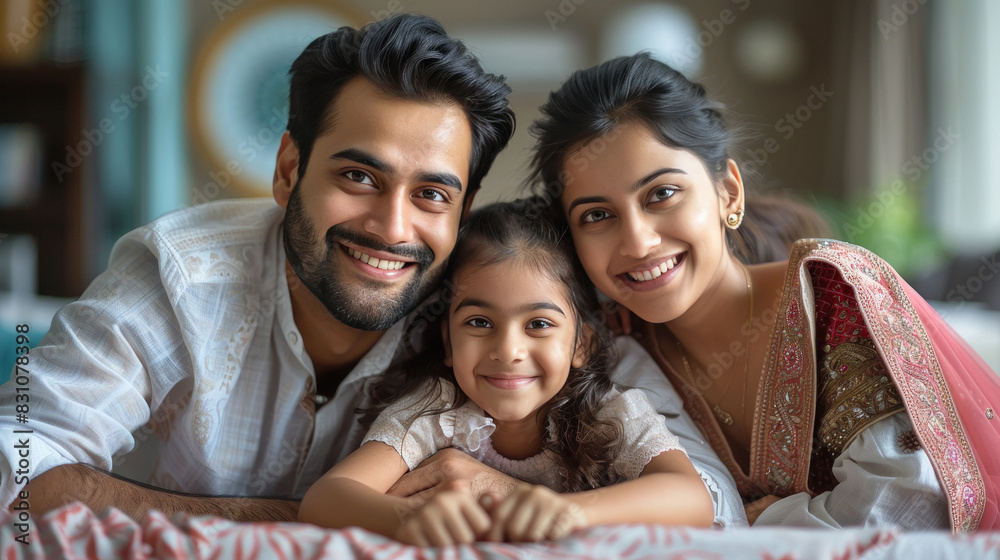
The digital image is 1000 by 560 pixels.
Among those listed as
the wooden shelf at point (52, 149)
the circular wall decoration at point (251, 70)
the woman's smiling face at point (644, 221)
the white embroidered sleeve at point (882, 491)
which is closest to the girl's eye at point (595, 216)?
the woman's smiling face at point (644, 221)

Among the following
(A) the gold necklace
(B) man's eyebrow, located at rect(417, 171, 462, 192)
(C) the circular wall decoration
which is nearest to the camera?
(B) man's eyebrow, located at rect(417, 171, 462, 192)

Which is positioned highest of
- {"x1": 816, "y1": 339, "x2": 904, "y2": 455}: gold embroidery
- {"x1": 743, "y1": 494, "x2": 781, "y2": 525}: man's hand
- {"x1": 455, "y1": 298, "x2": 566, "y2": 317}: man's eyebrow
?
{"x1": 455, "y1": 298, "x2": 566, "y2": 317}: man's eyebrow

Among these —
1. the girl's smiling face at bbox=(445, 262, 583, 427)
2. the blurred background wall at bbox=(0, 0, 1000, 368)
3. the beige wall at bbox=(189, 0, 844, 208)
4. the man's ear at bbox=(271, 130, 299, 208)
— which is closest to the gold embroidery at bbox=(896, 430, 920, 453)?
the girl's smiling face at bbox=(445, 262, 583, 427)

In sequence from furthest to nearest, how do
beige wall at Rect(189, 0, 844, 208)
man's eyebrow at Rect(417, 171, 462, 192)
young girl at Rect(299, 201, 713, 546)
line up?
1. beige wall at Rect(189, 0, 844, 208)
2. man's eyebrow at Rect(417, 171, 462, 192)
3. young girl at Rect(299, 201, 713, 546)

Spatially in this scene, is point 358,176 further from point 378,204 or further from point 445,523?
point 445,523

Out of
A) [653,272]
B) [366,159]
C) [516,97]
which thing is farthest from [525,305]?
[516,97]

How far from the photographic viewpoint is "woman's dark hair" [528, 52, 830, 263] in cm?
132

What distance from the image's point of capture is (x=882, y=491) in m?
1.09

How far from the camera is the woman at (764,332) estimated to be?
1.11 meters

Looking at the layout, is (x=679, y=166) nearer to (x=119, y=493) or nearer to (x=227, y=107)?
(x=119, y=493)

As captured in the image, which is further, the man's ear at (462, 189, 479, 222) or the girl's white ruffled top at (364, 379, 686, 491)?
the man's ear at (462, 189, 479, 222)

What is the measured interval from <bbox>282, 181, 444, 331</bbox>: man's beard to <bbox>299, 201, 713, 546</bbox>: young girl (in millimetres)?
63

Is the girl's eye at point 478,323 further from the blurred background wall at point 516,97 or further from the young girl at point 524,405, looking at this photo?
the blurred background wall at point 516,97

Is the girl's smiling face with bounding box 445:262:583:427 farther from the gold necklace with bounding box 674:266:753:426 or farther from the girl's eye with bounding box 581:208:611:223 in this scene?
the gold necklace with bounding box 674:266:753:426
